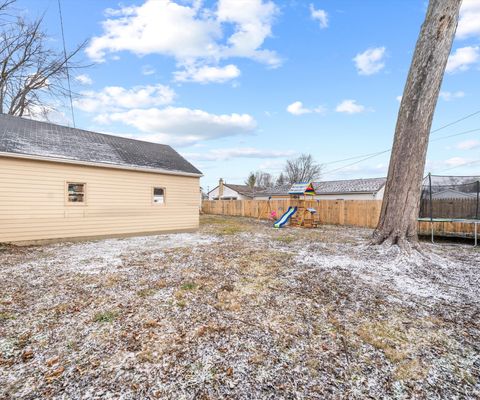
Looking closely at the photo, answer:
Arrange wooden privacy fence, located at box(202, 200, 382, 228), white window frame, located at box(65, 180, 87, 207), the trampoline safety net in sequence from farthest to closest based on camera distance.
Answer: wooden privacy fence, located at box(202, 200, 382, 228) → the trampoline safety net → white window frame, located at box(65, 180, 87, 207)

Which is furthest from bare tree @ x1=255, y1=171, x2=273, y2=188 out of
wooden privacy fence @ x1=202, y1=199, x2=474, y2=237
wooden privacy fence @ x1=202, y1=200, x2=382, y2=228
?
wooden privacy fence @ x1=202, y1=200, x2=382, y2=228

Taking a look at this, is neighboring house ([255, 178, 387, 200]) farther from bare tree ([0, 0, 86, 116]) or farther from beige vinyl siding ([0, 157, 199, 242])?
bare tree ([0, 0, 86, 116])

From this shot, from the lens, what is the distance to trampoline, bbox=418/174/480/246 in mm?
8148

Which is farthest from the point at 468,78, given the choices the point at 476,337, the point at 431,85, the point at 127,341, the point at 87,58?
the point at 87,58

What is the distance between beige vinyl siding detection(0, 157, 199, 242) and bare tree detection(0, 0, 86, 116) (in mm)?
10086

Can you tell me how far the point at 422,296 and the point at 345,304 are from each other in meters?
1.35

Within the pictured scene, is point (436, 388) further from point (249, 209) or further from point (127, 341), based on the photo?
point (249, 209)

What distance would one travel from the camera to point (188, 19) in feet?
28.0

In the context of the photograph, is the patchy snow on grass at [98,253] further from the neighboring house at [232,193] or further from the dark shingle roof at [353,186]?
the neighboring house at [232,193]

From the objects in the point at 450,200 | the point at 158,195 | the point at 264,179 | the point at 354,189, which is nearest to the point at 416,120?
the point at 450,200

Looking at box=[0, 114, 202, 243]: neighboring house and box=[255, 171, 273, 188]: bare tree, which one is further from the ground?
box=[255, 171, 273, 188]: bare tree

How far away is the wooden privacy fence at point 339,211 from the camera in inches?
358

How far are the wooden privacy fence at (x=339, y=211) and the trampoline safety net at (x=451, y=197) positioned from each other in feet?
0.66

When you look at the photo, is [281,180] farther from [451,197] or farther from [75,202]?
[75,202]
